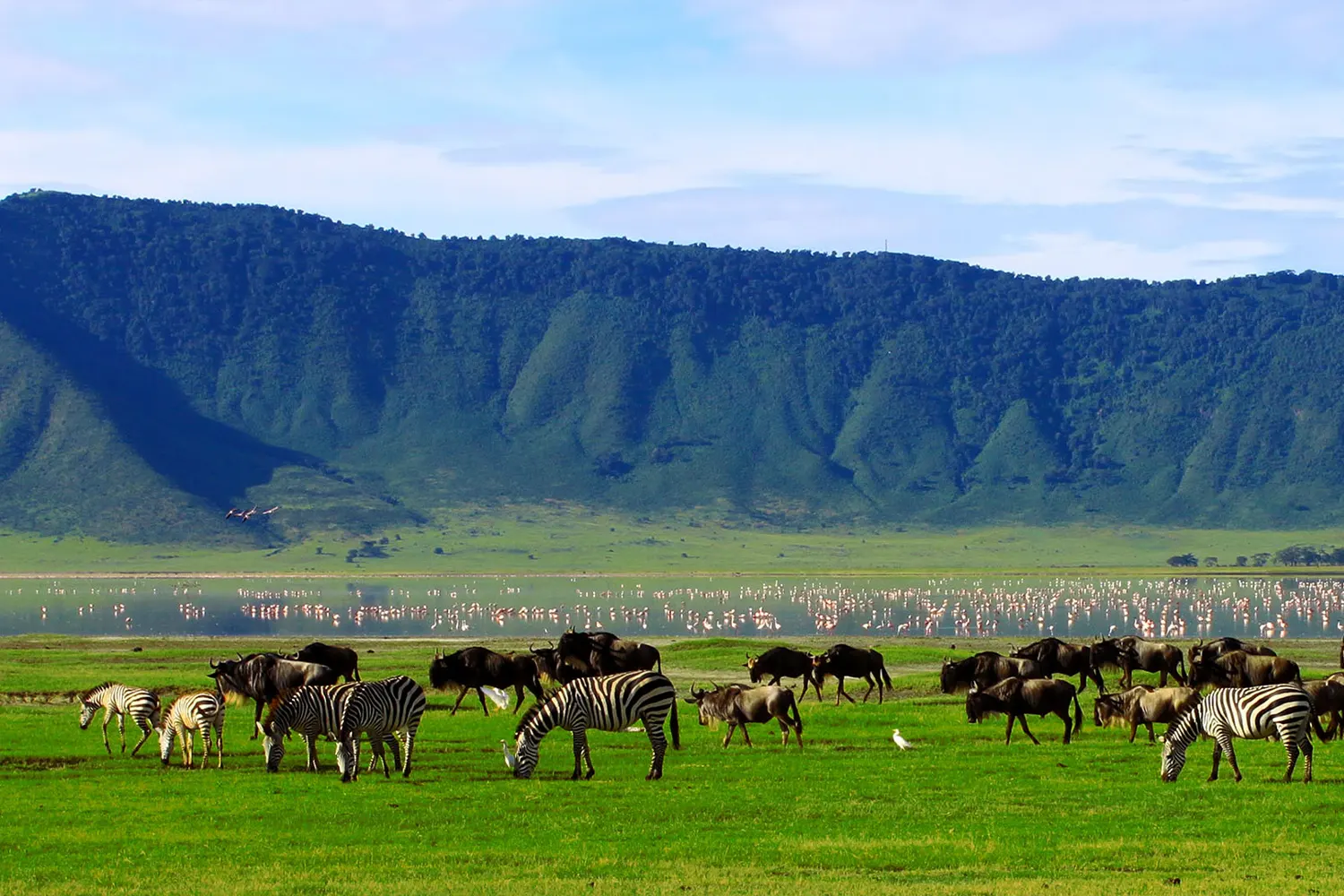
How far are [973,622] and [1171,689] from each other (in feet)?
225

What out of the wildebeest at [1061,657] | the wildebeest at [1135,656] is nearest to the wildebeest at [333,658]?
the wildebeest at [1061,657]

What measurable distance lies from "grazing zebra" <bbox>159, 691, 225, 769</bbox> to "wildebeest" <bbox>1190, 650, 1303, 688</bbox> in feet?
56.0

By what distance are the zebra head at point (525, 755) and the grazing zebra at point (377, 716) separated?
1565 mm

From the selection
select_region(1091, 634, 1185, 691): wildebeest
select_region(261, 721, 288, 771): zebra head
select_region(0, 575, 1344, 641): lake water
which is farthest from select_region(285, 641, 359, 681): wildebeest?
select_region(0, 575, 1344, 641): lake water

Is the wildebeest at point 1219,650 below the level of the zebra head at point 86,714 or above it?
above

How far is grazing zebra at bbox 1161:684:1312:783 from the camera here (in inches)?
1030

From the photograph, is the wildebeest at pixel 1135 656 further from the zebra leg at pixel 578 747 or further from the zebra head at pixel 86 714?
the zebra head at pixel 86 714

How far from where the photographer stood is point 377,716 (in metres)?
28.2

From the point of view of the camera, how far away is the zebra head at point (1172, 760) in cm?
2708

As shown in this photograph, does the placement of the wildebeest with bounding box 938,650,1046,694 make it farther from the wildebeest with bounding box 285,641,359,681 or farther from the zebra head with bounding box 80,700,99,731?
the zebra head with bounding box 80,700,99,731

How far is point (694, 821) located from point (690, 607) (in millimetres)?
99022

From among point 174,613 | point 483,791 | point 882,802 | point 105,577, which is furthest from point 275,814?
point 105,577

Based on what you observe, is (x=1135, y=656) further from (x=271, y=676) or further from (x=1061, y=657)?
(x=271, y=676)

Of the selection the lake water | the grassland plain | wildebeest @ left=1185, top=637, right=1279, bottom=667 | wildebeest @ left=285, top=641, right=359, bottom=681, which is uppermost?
wildebeest @ left=1185, top=637, right=1279, bottom=667
